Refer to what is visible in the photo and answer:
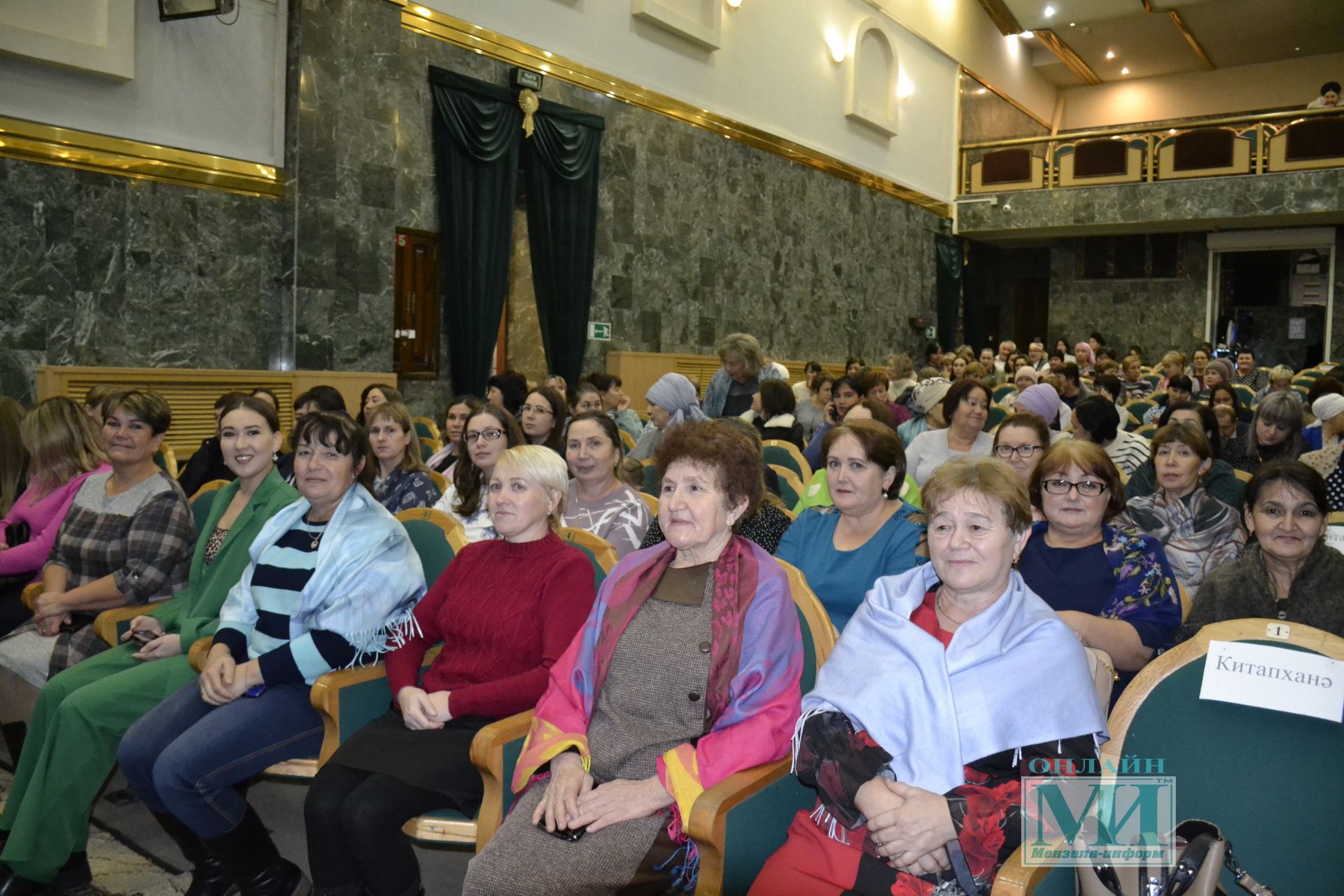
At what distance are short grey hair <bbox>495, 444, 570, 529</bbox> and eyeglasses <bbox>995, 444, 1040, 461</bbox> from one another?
5.64 ft

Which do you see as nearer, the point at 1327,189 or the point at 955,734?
the point at 955,734

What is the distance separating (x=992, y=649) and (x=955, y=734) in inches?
6.5

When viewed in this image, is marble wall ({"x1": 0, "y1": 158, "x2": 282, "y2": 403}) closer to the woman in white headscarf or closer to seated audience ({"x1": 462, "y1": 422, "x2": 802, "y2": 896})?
the woman in white headscarf

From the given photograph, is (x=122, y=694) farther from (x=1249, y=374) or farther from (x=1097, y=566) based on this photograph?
(x=1249, y=374)

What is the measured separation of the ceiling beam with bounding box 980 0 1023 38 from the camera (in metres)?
17.0

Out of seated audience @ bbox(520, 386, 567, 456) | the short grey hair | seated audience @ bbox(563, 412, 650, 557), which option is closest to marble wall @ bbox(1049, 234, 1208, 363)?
seated audience @ bbox(520, 386, 567, 456)

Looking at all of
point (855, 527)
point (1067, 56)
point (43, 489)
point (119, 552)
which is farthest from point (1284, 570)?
point (1067, 56)

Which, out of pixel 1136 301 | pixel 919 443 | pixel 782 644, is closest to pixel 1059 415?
pixel 919 443

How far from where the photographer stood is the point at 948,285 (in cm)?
1697

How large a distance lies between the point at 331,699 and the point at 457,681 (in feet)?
1.09

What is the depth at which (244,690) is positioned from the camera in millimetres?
2662

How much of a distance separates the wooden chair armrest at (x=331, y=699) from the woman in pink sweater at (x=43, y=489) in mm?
1641

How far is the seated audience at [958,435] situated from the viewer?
471 cm

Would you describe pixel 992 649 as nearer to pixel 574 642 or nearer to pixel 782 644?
pixel 782 644
